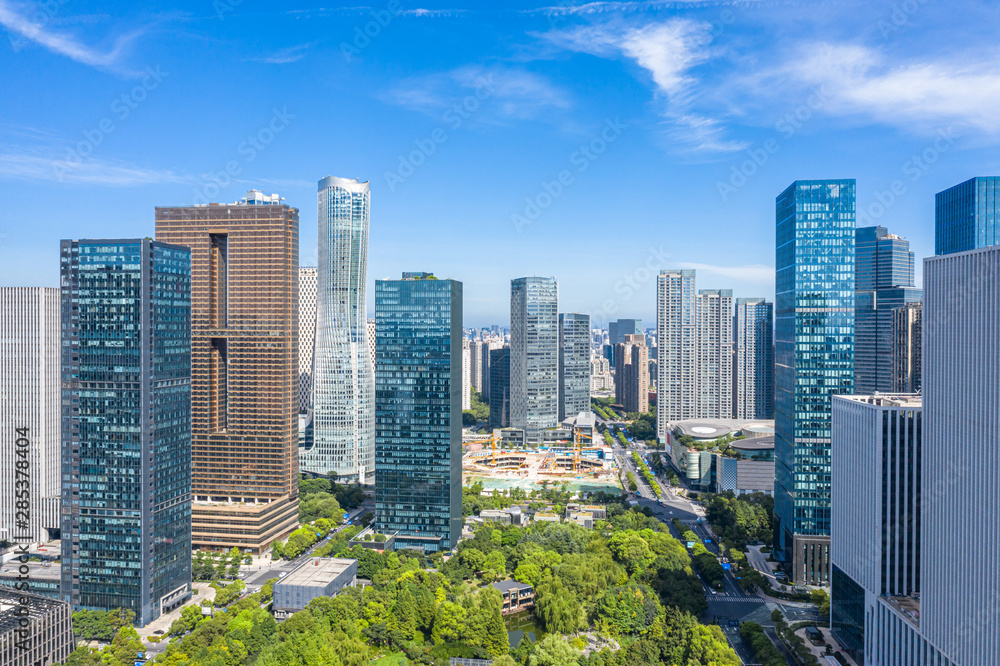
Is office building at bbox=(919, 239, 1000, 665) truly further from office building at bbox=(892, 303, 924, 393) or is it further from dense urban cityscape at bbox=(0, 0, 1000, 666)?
office building at bbox=(892, 303, 924, 393)

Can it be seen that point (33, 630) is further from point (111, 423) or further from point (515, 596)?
point (515, 596)

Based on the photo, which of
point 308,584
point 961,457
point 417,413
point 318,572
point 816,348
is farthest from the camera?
point 417,413

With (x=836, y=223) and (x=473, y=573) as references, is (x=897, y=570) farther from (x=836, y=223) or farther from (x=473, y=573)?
(x=473, y=573)

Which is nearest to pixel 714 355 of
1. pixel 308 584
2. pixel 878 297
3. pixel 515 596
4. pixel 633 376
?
pixel 878 297

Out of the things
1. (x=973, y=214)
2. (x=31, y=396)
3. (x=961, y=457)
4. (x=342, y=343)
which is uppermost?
(x=973, y=214)

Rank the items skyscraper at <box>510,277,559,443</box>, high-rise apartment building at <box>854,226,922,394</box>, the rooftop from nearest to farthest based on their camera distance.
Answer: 1. the rooftop
2. high-rise apartment building at <box>854,226,922,394</box>
3. skyscraper at <box>510,277,559,443</box>

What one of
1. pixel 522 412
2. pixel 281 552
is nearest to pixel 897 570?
pixel 281 552

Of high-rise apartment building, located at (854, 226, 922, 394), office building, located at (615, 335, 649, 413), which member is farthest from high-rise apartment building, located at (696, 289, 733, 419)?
office building, located at (615, 335, 649, 413)
